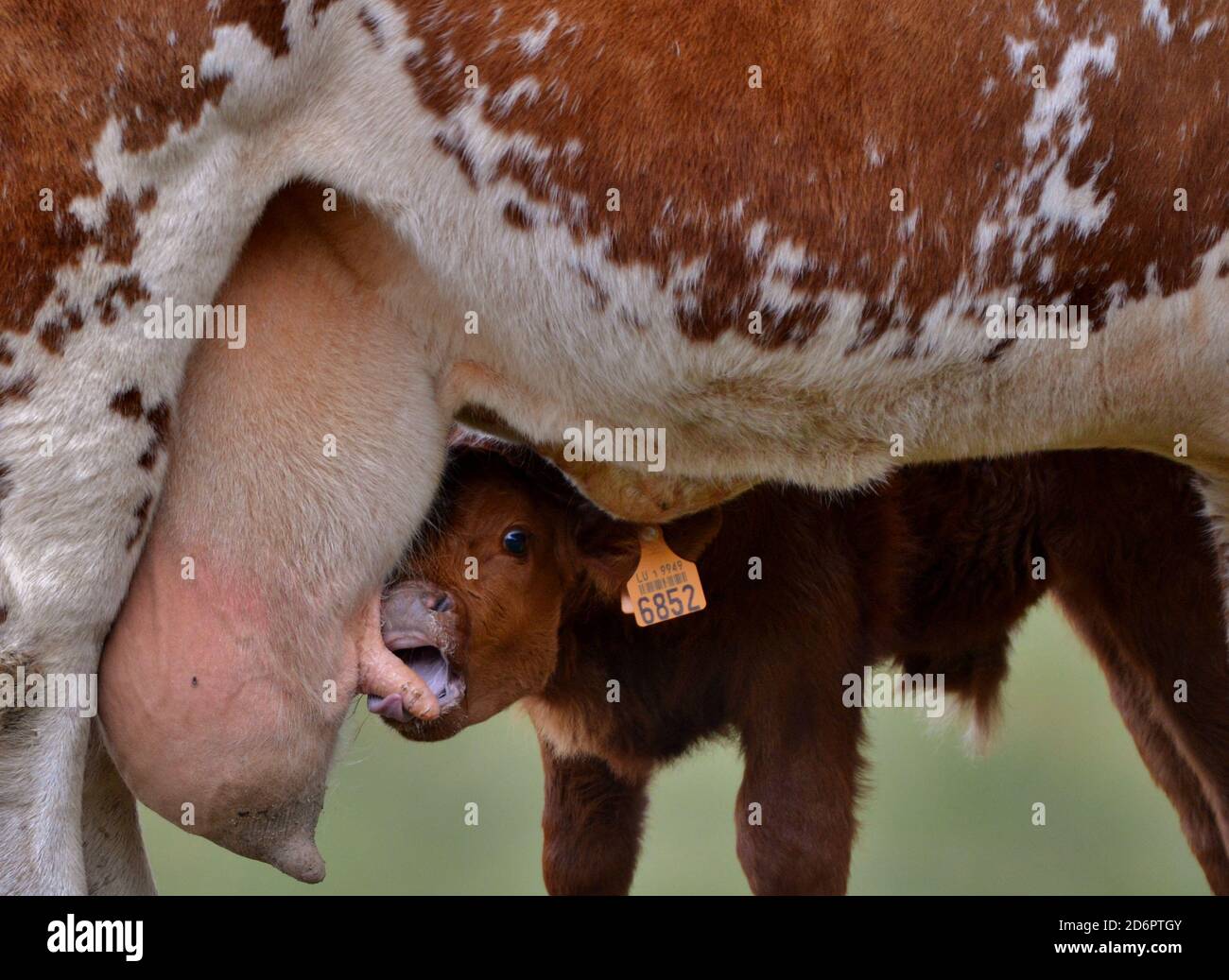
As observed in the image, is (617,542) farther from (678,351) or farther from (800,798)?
(678,351)

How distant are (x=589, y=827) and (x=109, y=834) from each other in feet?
4.64

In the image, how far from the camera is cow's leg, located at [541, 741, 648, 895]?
3.38 m

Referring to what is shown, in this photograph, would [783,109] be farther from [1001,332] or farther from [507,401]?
[507,401]

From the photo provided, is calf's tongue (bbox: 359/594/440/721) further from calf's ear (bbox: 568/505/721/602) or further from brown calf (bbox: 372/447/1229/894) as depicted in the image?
calf's ear (bbox: 568/505/721/602)

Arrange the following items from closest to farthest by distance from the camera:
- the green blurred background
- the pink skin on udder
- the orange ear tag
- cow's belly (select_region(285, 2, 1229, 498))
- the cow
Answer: the cow → cow's belly (select_region(285, 2, 1229, 498)) → the pink skin on udder → the orange ear tag → the green blurred background

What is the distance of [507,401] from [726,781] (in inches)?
152

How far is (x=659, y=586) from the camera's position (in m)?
2.78

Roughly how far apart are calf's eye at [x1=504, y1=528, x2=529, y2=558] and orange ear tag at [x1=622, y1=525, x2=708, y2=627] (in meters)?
0.22

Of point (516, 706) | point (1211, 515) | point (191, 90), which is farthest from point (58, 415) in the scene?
point (516, 706)

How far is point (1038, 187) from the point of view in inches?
73.4

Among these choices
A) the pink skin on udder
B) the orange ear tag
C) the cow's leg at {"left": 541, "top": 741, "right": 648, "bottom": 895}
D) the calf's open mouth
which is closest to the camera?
the pink skin on udder

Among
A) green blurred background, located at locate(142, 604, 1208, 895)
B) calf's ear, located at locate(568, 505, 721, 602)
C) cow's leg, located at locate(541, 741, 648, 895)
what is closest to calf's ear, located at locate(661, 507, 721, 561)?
calf's ear, located at locate(568, 505, 721, 602)

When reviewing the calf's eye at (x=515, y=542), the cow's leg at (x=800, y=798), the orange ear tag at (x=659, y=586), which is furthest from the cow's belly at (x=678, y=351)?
the cow's leg at (x=800, y=798)

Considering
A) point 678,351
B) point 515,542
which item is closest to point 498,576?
point 515,542
